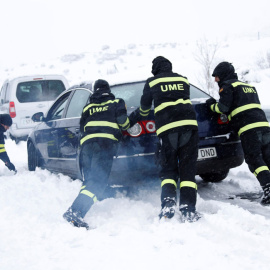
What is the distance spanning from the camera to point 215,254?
305 centimetres

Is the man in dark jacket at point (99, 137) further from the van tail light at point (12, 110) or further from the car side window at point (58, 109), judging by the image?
the van tail light at point (12, 110)

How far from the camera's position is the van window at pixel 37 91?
11.0 metres

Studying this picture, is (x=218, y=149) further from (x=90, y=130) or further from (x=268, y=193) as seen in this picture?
(x=90, y=130)

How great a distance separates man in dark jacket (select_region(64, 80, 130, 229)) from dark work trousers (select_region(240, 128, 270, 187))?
1407 mm

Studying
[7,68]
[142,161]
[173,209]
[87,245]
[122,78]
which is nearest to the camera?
[87,245]

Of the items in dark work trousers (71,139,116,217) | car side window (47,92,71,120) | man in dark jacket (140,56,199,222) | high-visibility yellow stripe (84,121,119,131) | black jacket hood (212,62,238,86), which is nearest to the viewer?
man in dark jacket (140,56,199,222)

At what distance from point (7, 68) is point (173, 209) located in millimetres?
40529

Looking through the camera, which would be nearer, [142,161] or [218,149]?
[142,161]

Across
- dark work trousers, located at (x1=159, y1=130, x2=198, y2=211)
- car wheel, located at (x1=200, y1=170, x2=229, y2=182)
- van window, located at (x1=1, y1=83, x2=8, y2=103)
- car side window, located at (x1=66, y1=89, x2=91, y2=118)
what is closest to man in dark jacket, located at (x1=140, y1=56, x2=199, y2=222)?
dark work trousers, located at (x1=159, y1=130, x2=198, y2=211)

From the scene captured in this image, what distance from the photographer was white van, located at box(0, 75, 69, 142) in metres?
10.8

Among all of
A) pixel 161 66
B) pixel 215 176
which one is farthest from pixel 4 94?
pixel 161 66

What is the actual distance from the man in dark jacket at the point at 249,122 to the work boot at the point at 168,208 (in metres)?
1.22

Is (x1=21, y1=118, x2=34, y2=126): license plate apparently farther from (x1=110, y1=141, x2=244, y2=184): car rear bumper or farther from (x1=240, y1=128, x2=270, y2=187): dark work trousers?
(x1=240, y1=128, x2=270, y2=187): dark work trousers

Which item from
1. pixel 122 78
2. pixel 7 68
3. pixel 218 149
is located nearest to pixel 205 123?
pixel 218 149
